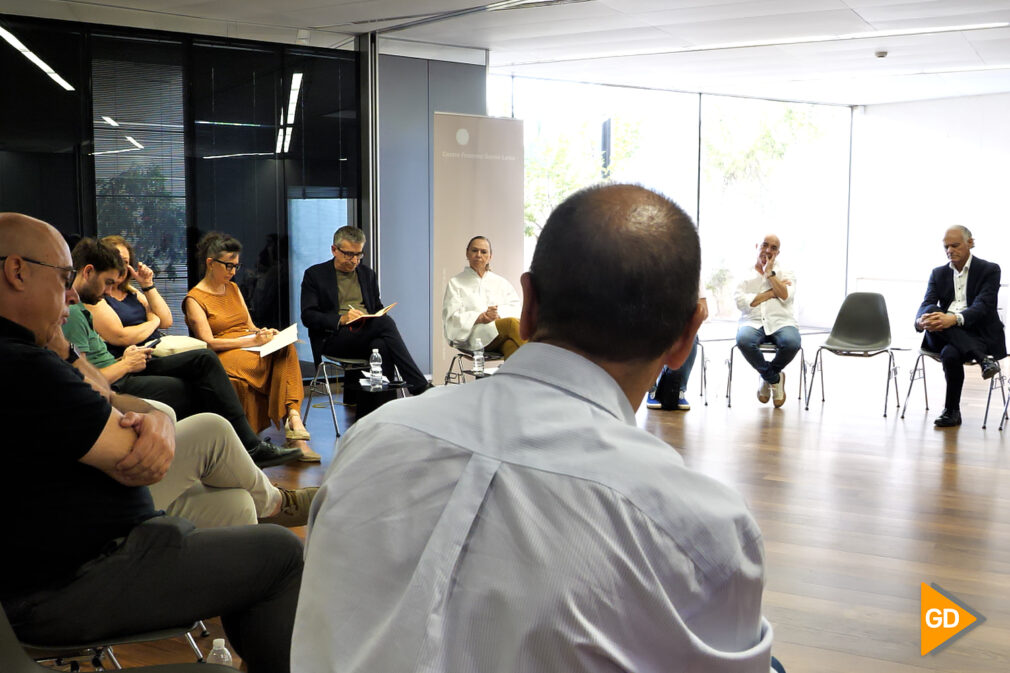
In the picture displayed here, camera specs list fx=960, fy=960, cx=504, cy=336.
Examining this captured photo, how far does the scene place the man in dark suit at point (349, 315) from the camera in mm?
6770

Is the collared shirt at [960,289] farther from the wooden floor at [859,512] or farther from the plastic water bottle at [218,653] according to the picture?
the plastic water bottle at [218,653]

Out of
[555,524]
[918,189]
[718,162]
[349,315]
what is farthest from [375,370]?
[918,189]

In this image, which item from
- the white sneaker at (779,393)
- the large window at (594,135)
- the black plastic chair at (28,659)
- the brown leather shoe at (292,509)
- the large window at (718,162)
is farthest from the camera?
the large window at (718,162)

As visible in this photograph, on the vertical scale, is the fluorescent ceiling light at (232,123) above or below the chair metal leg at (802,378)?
above

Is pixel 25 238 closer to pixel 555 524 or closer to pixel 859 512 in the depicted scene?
pixel 555 524

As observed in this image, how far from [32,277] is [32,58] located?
5.65 metres

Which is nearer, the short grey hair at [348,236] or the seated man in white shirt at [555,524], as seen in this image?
the seated man in white shirt at [555,524]

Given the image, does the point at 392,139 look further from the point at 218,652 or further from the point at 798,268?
the point at 798,268

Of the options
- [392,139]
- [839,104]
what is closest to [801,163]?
[839,104]

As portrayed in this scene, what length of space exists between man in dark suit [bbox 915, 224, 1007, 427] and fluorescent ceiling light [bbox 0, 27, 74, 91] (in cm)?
A: 670

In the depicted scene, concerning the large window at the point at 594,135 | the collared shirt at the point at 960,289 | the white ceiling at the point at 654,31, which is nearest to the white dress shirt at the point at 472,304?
the white ceiling at the point at 654,31

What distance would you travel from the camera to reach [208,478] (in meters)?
3.07

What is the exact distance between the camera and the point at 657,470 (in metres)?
0.92

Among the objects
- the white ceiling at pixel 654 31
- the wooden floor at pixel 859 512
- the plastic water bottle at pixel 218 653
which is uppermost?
the white ceiling at pixel 654 31
